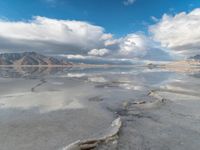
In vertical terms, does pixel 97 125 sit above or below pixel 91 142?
below

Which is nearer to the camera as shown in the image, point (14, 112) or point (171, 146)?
point (171, 146)

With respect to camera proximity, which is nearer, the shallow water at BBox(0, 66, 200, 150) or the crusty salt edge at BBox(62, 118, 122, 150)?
the crusty salt edge at BBox(62, 118, 122, 150)

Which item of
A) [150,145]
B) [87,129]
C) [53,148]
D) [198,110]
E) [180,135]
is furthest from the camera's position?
[198,110]

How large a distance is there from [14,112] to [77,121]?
5.23m

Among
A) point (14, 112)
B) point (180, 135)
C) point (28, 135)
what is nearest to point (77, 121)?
point (28, 135)

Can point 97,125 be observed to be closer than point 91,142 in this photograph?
No

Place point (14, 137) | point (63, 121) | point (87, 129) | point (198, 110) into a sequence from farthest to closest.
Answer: point (198, 110), point (63, 121), point (87, 129), point (14, 137)

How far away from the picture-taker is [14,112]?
586 inches

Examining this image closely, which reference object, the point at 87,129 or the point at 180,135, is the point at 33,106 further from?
the point at 180,135

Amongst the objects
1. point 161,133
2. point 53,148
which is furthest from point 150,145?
point 53,148

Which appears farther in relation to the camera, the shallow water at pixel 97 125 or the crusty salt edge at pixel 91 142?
the shallow water at pixel 97 125

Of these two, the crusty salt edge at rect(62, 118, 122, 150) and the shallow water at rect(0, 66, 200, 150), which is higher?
the crusty salt edge at rect(62, 118, 122, 150)

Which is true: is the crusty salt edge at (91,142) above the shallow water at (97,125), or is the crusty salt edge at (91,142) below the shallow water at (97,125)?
above

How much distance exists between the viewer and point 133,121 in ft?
43.5
